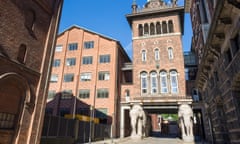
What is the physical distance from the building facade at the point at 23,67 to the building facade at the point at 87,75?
18.1m

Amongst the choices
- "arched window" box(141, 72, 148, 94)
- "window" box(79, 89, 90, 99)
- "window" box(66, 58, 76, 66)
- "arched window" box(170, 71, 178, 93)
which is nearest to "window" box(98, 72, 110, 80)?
"window" box(79, 89, 90, 99)

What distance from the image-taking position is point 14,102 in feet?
34.5

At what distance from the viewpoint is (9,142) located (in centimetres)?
999

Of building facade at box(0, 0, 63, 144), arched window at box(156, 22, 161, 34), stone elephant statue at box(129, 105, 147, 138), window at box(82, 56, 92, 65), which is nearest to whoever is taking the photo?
building facade at box(0, 0, 63, 144)

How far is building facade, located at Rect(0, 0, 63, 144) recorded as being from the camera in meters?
9.95

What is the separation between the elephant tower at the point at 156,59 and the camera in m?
27.1

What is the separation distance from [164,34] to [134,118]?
629 inches

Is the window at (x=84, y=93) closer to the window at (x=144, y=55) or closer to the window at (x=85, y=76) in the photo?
the window at (x=85, y=76)

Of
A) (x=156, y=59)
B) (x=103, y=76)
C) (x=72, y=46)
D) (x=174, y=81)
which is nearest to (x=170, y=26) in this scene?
(x=156, y=59)

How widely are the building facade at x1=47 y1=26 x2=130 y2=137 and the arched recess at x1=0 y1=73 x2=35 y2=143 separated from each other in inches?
746

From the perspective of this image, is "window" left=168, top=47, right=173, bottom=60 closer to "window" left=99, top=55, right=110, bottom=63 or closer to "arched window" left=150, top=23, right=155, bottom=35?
"arched window" left=150, top=23, right=155, bottom=35

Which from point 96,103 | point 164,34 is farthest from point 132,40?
point 96,103

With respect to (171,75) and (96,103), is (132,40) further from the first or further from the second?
(96,103)

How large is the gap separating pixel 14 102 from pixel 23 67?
231 cm
